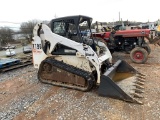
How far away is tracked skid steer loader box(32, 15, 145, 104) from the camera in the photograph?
5.05 meters

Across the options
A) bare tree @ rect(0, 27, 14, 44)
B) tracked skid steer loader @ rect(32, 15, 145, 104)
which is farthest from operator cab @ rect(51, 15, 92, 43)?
bare tree @ rect(0, 27, 14, 44)

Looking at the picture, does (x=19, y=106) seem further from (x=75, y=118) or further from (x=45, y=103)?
(x=75, y=118)

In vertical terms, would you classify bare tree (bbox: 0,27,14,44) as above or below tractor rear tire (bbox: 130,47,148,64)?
above

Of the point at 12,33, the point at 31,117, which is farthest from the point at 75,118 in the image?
the point at 12,33

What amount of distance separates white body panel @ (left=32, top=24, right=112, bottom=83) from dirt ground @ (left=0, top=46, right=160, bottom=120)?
795 millimetres

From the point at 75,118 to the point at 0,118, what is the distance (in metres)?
1.66

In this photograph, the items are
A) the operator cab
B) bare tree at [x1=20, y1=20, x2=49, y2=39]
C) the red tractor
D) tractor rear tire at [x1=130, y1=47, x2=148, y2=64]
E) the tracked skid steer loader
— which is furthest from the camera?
bare tree at [x1=20, y1=20, x2=49, y2=39]

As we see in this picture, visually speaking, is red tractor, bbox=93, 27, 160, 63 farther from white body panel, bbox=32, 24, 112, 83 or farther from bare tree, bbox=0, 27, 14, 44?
bare tree, bbox=0, 27, 14, 44

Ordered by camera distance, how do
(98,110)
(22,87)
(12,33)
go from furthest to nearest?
(12,33)
(22,87)
(98,110)

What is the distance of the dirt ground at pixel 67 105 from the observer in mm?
3900

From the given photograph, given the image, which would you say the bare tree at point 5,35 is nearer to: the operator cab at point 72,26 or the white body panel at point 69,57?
the white body panel at point 69,57

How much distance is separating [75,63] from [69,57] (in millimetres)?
274

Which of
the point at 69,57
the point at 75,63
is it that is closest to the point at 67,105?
the point at 75,63

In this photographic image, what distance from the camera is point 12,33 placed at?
35.3 metres
